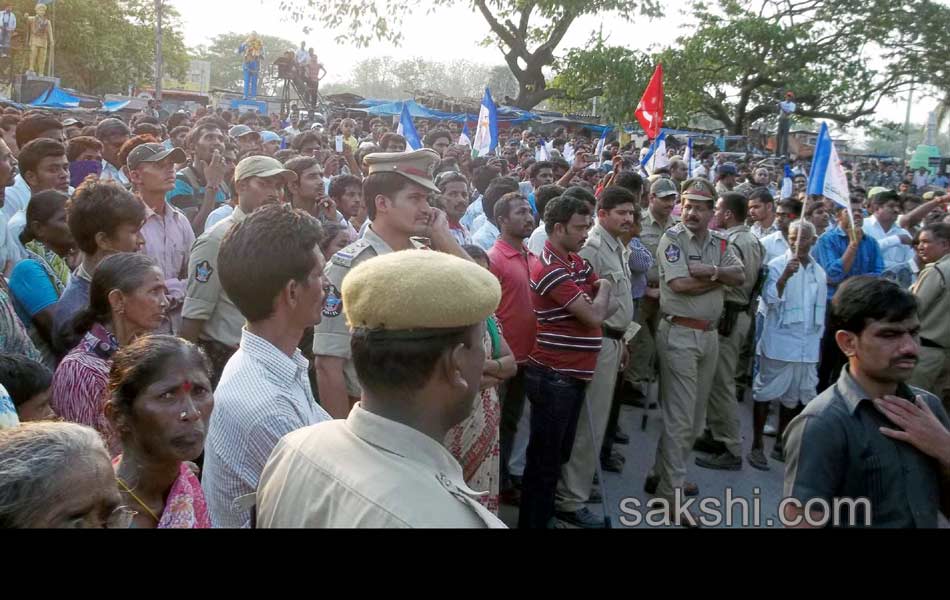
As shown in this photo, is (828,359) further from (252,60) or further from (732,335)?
(252,60)

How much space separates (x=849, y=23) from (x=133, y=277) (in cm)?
636

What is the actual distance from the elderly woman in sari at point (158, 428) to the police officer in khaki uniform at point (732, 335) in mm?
4232

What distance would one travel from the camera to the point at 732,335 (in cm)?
573

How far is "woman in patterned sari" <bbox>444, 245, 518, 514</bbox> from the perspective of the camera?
9.54 ft

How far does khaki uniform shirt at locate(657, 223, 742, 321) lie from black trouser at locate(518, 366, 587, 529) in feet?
3.18

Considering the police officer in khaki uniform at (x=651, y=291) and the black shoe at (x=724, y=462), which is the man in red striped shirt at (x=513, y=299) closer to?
the black shoe at (x=724, y=462)

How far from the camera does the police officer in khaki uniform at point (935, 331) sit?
15.7ft

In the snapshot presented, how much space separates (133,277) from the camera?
9.12 ft

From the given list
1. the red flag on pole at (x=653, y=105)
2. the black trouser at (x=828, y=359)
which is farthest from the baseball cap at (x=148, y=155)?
the red flag on pole at (x=653, y=105)

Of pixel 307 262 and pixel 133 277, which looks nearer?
pixel 307 262

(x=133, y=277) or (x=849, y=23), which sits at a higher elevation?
(x=849, y=23)

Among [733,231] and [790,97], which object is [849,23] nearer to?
[733,231]
